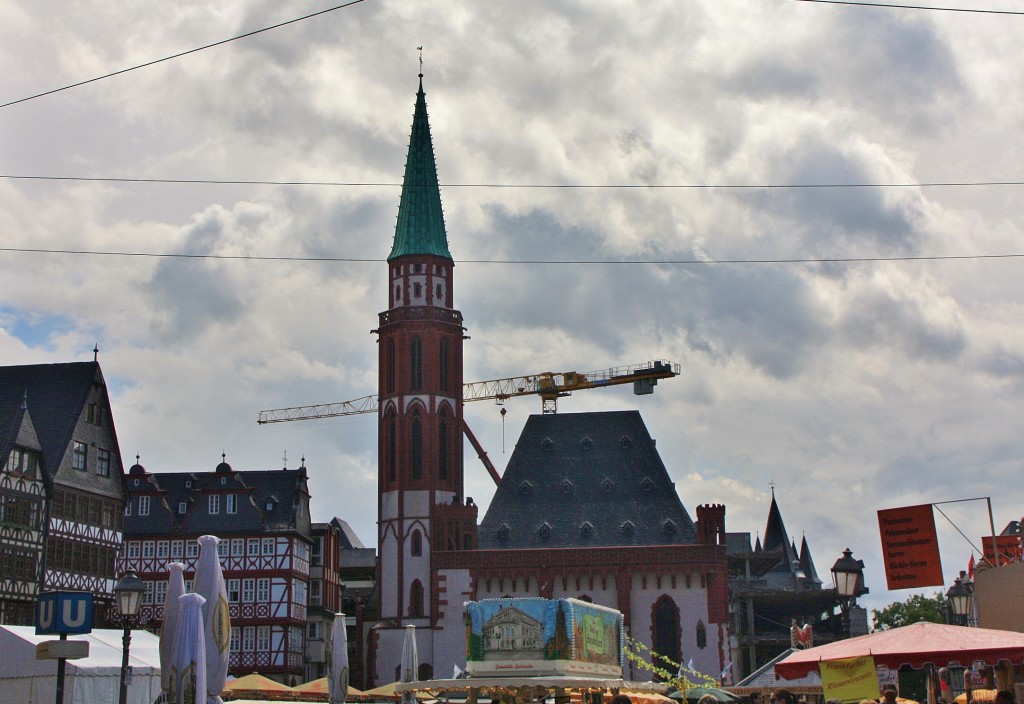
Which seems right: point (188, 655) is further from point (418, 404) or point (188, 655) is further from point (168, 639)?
point (418, 404)

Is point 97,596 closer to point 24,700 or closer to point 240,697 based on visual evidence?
point 240,697

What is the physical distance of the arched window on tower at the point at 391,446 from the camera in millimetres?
81562

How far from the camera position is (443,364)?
8350cm

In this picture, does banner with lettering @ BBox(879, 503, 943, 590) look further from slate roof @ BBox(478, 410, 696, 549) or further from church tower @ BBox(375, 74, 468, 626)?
church tower @ BBox(375, 74, 468, 626)

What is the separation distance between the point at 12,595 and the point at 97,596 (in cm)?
566

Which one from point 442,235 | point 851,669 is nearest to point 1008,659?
point 851,669

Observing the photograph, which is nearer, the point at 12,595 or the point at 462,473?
the point at 12,595

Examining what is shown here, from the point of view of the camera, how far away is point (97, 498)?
194 feet

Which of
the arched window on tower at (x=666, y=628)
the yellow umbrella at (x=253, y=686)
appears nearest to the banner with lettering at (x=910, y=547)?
the yellow umbrella at (x=253, y=686)

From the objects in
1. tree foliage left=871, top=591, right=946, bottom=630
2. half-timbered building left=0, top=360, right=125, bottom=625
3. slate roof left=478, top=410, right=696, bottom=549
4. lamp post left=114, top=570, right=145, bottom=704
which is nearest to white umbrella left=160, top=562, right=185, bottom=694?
lamp post left=114, top=570, right=145, bottom=704

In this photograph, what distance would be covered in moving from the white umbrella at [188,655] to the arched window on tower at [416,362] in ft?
192

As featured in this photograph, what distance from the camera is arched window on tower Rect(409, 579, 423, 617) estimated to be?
78.4m

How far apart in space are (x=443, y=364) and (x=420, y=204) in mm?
10403

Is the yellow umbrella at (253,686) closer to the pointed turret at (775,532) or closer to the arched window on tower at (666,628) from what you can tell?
the arched window on tower at (666,628)
